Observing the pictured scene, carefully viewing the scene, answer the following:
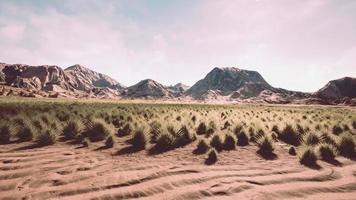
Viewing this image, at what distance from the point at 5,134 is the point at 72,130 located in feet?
7.24

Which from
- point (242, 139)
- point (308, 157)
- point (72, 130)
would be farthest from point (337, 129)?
point (72, 130)

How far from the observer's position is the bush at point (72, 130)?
34.1 ft

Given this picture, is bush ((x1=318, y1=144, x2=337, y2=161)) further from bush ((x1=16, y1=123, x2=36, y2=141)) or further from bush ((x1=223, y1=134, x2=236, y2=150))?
bush ((x1=16, y1=123, x2=36, y2=141))

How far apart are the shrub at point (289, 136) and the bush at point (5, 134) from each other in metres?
9.69

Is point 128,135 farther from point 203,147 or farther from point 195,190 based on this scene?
point 195,190

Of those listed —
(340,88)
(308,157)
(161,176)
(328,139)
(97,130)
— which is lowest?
(161,176)

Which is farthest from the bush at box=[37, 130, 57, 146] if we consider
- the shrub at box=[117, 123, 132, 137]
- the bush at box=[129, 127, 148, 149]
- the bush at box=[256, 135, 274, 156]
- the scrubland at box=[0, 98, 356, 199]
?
the bush at box=[256, 135, 274, 156]

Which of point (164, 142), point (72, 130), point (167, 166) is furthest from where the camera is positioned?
point (72, 130)

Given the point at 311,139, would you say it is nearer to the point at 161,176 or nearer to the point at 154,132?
the point at 154,132

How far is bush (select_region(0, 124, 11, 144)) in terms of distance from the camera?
9165 millimetres

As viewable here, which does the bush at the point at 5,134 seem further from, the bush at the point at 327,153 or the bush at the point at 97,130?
the bush at the point at 327,153

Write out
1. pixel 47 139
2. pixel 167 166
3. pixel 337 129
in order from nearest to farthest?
pixel 167 166, pixel 47 139, pixel 337 129

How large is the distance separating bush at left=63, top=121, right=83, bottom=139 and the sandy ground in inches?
84.4

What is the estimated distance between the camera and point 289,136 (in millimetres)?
11461
